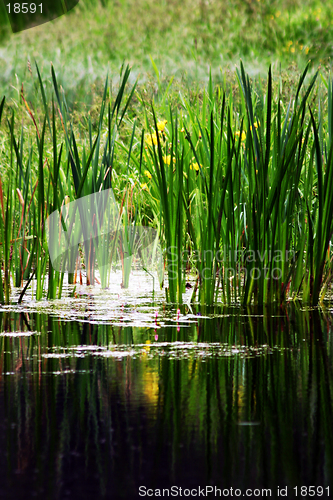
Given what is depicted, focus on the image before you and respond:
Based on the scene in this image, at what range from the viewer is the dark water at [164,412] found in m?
0.81

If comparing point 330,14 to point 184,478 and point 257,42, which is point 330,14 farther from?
point 184,478

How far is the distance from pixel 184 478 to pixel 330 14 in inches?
229

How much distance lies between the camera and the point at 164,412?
1.04 meters

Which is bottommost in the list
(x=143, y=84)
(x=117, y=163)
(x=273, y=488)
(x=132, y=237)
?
(x=273, y=488)

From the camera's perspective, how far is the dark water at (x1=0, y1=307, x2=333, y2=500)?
0.81 metres

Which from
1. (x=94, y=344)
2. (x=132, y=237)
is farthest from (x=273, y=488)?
(x=132, y=237)

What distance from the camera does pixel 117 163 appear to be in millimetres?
4145
